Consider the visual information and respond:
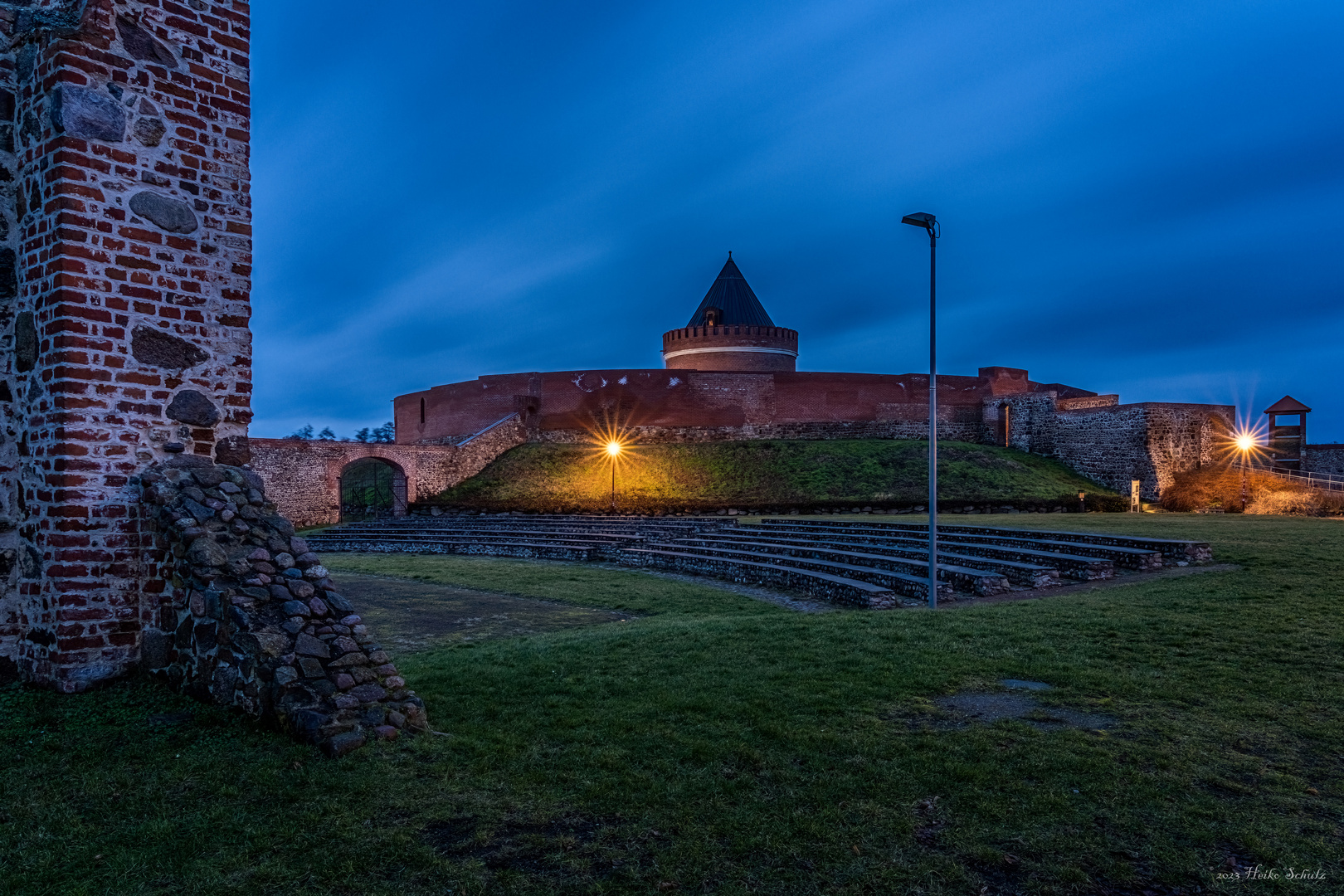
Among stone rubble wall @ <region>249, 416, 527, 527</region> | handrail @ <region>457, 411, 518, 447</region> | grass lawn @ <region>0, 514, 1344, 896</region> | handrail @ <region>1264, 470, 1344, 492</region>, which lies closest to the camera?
grass lawn @ <region>0, 514, 1344, 896</region>

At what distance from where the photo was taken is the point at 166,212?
5676 millimetres

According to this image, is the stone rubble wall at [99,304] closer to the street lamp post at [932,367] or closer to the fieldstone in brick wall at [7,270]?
the fieldstone in brick wall at [7,270]

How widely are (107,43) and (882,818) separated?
272 inches

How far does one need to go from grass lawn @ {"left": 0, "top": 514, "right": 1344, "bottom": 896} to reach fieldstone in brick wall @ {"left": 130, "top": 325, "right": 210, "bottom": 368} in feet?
7.37

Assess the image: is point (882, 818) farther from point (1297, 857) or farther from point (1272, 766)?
point (1272, 766)

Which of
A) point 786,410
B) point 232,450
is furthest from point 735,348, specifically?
point 232,450

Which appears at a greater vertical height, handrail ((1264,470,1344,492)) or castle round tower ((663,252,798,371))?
castle round tower ((663,252,798,371))

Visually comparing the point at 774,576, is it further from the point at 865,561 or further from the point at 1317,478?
the point at 1317,478

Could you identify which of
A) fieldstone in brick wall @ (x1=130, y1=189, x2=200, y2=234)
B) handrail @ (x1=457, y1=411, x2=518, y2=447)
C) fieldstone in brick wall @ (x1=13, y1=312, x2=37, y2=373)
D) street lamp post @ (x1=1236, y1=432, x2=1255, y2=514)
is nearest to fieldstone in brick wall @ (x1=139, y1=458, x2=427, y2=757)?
fieldstone in brick wall @ (x1=13, y1=312, x2=37, y2=373)

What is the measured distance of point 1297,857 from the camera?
313 centimetres

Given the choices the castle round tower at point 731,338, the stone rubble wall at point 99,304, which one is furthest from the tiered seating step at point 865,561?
the castle round tower at point 731,338

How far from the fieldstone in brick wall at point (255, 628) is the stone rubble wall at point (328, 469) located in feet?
75.3

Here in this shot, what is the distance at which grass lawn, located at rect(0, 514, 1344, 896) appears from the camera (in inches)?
121

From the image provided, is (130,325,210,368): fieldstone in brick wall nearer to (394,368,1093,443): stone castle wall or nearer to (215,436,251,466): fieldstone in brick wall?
(215,436,251,466): fieldstone in brick wall
